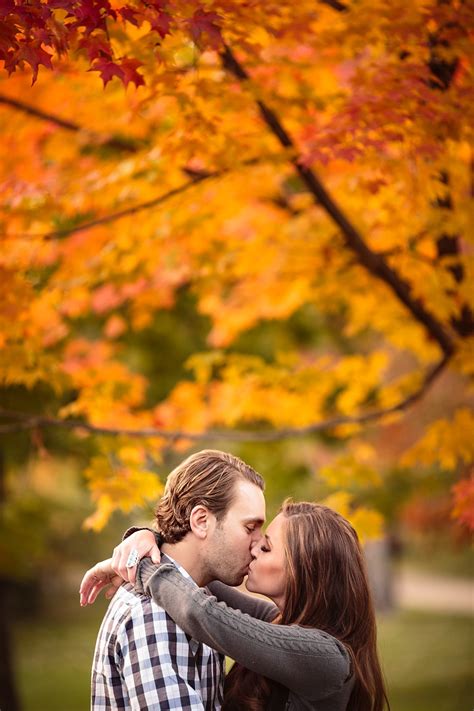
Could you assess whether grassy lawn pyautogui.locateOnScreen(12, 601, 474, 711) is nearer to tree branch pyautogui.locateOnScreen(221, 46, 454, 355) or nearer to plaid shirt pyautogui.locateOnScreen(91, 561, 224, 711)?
tree branch pyautogui.locateOnScreen(221, 46, 454, 355)

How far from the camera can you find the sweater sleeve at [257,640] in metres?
2.49

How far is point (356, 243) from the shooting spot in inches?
192

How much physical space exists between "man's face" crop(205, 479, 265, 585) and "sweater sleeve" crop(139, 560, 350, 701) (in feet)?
0.71

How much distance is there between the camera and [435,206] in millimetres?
5102

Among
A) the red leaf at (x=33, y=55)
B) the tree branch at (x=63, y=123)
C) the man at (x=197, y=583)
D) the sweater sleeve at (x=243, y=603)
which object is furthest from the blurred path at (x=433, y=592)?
the red leaf at (x=33, y=55)

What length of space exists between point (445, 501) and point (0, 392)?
8429 millimetres

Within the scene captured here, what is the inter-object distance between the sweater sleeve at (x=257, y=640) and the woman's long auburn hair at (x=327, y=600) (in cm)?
13

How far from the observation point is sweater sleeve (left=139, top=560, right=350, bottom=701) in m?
2.49

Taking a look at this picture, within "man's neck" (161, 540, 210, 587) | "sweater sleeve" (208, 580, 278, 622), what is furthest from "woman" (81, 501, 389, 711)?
"sweater sleeve" (208, 580, 278, 622)

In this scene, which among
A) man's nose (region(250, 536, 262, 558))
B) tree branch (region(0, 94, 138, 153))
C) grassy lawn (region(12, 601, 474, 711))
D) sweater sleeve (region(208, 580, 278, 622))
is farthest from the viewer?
grassy lawn (region(12, 601, 474, 711))

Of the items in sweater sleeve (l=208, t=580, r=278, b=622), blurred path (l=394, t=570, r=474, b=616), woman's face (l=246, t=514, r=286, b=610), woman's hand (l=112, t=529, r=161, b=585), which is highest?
woman's hand (l=112, t=529, r=161, b=585)

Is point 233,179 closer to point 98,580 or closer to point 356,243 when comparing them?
point 356,243

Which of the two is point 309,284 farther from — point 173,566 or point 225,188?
point 173,566

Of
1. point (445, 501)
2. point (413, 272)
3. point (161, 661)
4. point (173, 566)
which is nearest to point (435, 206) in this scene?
point (413, 272)
